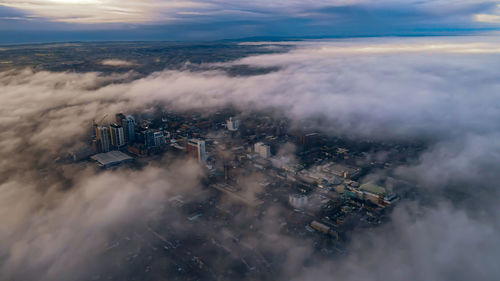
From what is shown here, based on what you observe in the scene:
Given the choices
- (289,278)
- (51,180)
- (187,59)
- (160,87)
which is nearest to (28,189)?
(51,180)

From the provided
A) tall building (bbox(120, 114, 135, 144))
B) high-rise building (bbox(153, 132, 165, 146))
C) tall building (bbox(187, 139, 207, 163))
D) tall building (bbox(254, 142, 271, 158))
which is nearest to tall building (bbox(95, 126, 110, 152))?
tall building (bbox(120, 114, 135, 144))

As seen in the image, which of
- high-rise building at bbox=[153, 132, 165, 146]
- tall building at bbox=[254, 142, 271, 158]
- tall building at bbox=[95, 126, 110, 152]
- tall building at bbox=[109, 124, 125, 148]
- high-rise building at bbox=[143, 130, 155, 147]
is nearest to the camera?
tall building at bbox=[254, 142, 271, 158]

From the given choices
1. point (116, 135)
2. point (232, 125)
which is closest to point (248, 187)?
point (232, 125)

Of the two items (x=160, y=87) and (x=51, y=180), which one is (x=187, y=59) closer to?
(x=160, y=87)

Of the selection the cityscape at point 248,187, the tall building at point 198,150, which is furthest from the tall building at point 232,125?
the tall building at point 198,150

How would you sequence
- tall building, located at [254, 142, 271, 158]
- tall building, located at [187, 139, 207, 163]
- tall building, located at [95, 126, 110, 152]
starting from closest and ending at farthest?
tall building, located at [187, 139, 207, 163]
tall building, located at [254, 142, 271, 158]
tall building, located at [95, 126, 110, 152]

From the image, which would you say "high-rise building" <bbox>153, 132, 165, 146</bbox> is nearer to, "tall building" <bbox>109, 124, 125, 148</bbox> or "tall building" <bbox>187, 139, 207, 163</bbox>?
"tall building" <bbox>109, 124, 125, 148</bbox>
